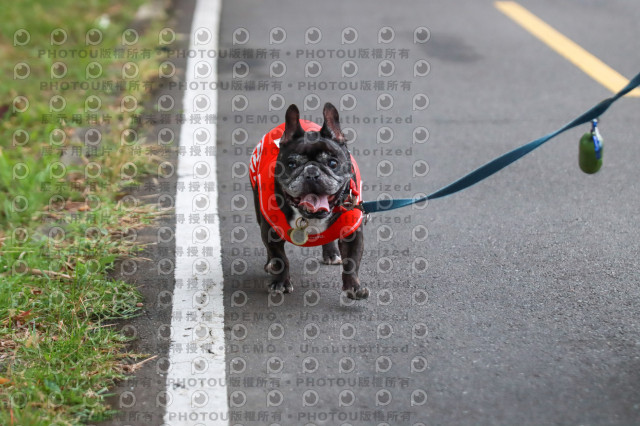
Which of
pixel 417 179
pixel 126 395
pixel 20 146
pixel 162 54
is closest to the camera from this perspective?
pixel 126 395

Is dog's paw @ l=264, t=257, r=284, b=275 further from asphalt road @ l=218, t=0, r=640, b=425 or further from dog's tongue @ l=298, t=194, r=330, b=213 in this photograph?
dog's tongue @ l=298, t=194, r=330, b=213

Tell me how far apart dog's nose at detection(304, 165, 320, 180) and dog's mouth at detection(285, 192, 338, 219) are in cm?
11

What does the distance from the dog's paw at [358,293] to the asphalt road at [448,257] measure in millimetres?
55

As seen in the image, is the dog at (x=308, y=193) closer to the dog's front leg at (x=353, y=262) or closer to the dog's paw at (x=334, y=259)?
the dog's front leg at (x=353, y=262)

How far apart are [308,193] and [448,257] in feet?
4.09

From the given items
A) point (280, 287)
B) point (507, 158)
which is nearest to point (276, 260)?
point (280, 287)

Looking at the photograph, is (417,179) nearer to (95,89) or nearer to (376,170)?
(376,170)

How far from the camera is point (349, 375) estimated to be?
3742 millimetres

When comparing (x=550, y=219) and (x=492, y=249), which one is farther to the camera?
(x=550, y=219)

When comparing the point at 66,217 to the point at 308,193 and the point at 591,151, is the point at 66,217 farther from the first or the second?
the point at 591,151

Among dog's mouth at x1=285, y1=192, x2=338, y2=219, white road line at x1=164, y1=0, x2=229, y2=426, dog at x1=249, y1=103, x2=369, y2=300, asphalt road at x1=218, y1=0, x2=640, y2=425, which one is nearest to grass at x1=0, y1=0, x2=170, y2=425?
white road line at x1=164, y1=0, x2=229, y2=426

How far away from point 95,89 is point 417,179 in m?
3.73

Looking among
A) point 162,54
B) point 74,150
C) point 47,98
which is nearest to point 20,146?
point 74,150

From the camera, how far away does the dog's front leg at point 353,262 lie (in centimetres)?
431
